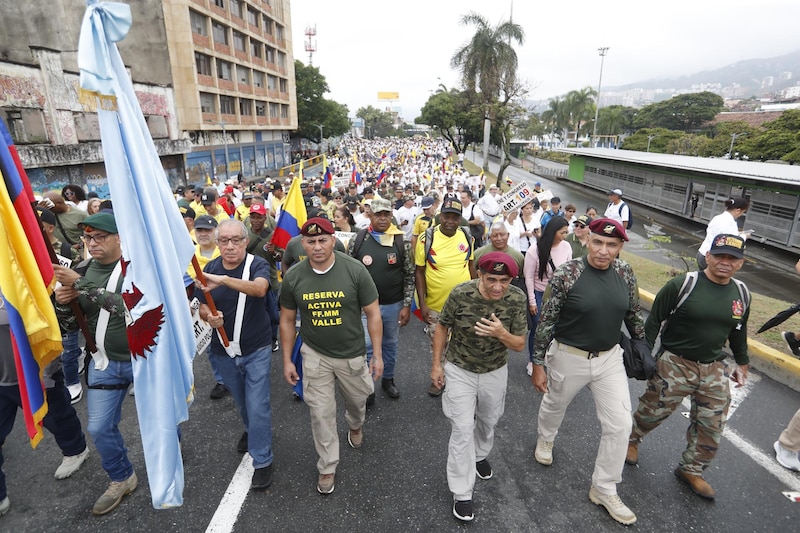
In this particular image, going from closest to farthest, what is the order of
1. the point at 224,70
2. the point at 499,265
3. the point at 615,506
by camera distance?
1. the point at 499,265
2. the point at 615,506
3. the point at 224,70

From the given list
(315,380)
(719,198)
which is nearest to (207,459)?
(315,380)

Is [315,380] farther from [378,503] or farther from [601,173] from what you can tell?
[601,173]

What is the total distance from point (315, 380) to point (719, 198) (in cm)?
2062

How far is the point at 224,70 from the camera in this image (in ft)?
117

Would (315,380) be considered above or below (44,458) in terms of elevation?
above

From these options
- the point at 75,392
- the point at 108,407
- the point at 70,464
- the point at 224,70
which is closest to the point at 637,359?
the point at 108,407

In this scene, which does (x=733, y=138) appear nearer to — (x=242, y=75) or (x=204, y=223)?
(x=242, y=75)

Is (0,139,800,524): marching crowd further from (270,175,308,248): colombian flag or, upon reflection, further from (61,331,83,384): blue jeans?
(270,175,308,248): colombian flag

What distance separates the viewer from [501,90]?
1139 inches

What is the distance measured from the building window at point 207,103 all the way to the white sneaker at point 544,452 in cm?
3441

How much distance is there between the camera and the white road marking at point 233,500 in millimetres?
3010

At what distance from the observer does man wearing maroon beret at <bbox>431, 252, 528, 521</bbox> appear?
2.99 meters

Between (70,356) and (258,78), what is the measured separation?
43501 millimetres

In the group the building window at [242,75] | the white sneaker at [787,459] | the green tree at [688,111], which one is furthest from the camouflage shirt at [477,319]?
the green tree at [688,111]
